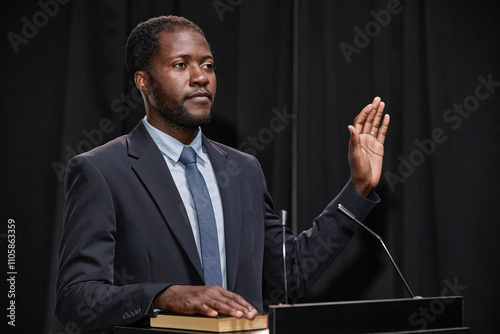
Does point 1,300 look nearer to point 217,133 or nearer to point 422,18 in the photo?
point 217,133

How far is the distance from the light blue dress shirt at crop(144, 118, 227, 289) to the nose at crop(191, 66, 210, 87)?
0.18m

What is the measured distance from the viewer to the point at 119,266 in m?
1.75

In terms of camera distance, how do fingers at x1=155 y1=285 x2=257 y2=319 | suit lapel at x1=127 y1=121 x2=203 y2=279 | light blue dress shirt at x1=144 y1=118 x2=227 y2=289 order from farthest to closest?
light blue dress shirt at x1=144 y1=118 x2=227 y2=289 → suit lapel at x1=127 y1=121 x2=203 y2=279 → fingers at x1=155 y1=285 x2=257 y2=319

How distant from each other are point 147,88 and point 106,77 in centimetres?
74

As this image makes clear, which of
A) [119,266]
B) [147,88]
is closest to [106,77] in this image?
[147,88]

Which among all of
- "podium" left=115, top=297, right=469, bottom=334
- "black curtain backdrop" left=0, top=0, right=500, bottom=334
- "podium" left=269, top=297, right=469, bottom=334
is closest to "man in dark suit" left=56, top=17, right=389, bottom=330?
"podium" left=115, top=297, right=469, bottom=334

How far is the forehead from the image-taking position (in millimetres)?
1990

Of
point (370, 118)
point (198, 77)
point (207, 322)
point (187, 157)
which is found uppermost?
point (198, 77)

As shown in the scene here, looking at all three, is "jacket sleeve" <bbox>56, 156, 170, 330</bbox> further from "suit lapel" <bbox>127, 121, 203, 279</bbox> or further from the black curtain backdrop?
the black curtain backdrop

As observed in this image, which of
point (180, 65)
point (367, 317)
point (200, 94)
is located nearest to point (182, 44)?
point (180, 65)

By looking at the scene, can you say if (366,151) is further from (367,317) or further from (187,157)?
(367,317)

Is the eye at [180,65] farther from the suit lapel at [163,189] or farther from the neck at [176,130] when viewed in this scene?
the suit lapel at [163,189]

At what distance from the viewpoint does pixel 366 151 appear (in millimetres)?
2006

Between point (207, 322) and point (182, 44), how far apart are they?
3.52 ft
